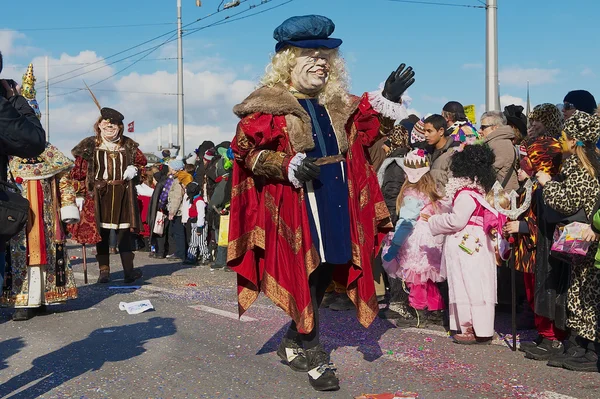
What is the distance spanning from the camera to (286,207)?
200 inches

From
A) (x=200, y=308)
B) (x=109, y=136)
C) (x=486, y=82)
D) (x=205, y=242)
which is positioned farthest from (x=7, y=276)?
(x=486, y=82)

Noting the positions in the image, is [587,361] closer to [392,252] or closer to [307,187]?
[307,187]

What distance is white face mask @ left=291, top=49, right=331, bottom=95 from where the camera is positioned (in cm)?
518

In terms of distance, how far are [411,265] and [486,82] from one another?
6.66 metres

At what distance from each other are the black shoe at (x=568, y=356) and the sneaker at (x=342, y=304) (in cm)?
286

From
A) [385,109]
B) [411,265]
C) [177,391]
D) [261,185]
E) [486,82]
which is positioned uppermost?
[486,82]

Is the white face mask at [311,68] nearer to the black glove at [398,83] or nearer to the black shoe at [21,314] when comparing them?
the black glove at [398,83]

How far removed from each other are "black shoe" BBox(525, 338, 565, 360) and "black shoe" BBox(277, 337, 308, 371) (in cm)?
162

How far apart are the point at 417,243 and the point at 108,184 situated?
4.80 metres

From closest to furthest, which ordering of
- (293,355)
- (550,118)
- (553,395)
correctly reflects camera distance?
(553,395) < (293,355) < (550,118)

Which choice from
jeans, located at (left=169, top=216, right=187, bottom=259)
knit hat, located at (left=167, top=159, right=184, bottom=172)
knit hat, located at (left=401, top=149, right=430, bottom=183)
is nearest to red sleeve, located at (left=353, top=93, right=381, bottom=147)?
knit hat, located at (left=401, top=149, right=430, bottom=183)

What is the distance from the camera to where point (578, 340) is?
545cm

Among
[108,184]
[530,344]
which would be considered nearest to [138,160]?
[108,184]

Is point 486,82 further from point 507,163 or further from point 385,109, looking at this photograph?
point 385,109
